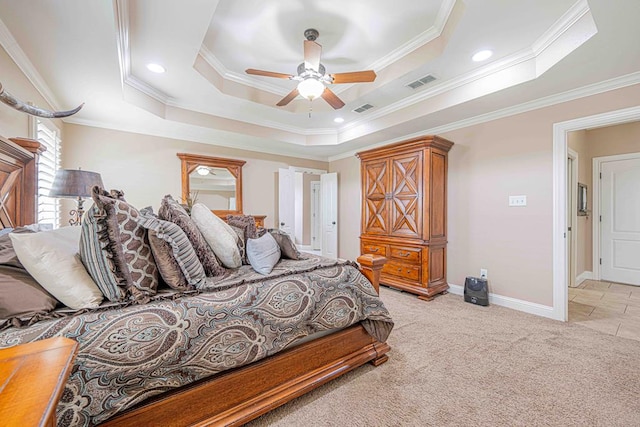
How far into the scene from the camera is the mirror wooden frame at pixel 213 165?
407 centimetres

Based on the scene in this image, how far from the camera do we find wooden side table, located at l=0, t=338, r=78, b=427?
16.7 inches

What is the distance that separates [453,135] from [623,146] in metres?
2.76

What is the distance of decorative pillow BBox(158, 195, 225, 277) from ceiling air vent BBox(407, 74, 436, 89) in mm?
2818

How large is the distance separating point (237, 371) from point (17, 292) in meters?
0.97

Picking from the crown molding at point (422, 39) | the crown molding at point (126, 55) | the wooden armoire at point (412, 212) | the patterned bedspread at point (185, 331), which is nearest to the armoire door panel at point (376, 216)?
the wooden armoire at point (412, 212)

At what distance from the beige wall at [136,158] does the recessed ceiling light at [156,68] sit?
1450mm

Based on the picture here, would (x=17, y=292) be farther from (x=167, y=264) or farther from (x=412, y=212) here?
(x=412, y=212)

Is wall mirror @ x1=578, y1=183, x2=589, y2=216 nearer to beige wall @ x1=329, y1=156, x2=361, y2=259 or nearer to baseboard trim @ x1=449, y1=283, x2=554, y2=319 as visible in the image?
baseboard trim @ x1=449, y1=283, x2=554, y2=319

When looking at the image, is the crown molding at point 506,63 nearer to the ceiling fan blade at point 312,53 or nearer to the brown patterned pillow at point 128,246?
the ceiling fan blade at point 312,53

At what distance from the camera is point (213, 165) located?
14.2 ft

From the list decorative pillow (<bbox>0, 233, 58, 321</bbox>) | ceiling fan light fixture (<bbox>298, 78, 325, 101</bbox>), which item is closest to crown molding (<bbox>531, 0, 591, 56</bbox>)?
ceiling fan light fixture (<bbox>298, 78, 325, 101</bbox>)

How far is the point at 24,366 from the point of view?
1.86 feet

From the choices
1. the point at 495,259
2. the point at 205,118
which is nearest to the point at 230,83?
the point at 205,118

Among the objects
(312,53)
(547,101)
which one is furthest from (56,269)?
(547,101)
